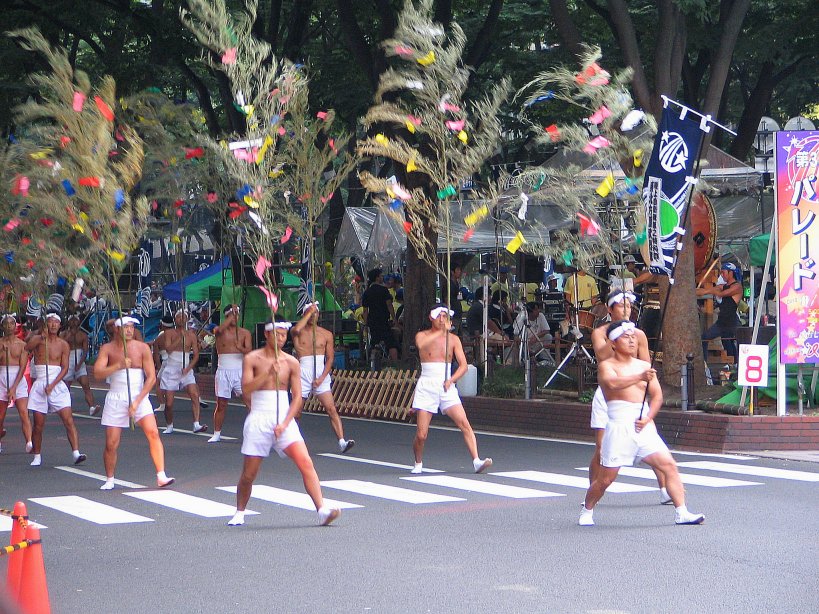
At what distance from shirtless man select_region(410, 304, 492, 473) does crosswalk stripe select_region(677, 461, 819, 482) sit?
8.20 ft

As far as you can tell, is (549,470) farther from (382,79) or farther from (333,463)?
(382,79)

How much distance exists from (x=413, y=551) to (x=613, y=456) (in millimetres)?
1850

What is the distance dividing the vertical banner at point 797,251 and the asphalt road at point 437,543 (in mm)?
2096

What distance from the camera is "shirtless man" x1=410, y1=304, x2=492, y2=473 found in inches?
589

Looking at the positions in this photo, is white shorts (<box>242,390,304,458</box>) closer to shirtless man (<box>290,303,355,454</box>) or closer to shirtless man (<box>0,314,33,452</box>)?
shirtless man (<box>290,303,355,454</box>)

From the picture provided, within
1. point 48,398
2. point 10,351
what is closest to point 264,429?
point 48,398

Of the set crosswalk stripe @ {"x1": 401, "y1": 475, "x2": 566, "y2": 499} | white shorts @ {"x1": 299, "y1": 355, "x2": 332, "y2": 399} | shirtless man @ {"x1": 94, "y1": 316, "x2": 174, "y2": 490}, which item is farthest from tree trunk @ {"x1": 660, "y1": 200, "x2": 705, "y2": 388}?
shirtless man @ {"x1": 94, "y1": 316, "x2": 174, "y2": 490}

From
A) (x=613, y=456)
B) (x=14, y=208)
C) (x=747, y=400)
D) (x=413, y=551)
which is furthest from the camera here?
(x=14, y=208)

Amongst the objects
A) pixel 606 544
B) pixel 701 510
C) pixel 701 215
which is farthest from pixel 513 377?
pixel 606 544

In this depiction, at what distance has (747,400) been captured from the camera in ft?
57.9

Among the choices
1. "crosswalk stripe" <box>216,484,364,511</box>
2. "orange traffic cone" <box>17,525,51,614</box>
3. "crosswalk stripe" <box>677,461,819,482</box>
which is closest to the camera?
"orange traffic cone" <box>17,525,51,614</box>

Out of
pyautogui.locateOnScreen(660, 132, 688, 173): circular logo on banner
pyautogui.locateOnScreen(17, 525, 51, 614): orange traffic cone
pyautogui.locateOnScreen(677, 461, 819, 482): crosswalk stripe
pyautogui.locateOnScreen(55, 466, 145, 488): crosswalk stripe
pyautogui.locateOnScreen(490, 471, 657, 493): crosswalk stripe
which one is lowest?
pyautogui.locateOnScreen(55, 466, 145, 488): crosswalk stripe

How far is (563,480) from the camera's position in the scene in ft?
46.5

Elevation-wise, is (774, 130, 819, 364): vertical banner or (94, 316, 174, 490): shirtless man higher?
(774, 130, 819, 364): vertical banner
